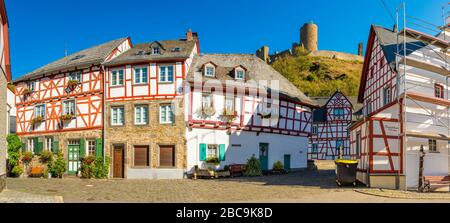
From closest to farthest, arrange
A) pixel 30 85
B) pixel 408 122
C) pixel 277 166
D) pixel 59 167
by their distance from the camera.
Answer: pixel 408 122, pixel 59 167, pixel 277 166, pixel 30 85

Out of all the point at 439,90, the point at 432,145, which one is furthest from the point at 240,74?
the point at 432,145

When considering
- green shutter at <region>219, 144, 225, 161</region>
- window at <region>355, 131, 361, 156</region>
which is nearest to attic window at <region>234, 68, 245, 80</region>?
green shutter at <region>219, 144, 225, 161</region>

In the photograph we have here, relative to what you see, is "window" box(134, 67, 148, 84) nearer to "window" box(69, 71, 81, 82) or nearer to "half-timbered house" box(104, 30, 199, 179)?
"half-timbered house" box(104, 30, 199, 179)

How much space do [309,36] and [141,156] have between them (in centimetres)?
7437

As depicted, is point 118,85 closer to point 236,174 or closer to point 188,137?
point 188,137

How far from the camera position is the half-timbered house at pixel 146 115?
80.9 ft

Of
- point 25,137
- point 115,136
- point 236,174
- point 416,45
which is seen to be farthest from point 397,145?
point 25,137

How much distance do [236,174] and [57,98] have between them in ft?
44.0

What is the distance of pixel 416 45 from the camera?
20109 millimetres

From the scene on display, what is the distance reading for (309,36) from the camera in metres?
92.8

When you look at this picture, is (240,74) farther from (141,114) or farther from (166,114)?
(141,114)

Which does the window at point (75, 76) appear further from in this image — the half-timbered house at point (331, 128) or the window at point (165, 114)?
the half-timbered house at point (331, 128)

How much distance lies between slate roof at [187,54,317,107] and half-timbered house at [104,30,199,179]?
5.72ft

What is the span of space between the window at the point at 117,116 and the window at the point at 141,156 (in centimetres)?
203
